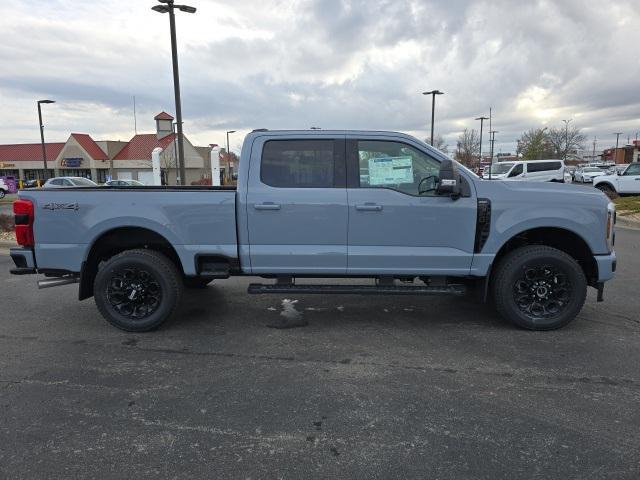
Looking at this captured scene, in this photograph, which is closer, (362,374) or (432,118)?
(362,374)

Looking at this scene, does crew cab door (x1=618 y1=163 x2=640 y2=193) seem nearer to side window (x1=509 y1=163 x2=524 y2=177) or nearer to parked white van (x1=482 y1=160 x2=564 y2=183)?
parked white van (x1=482 y1=160 x2=564 y2=183)

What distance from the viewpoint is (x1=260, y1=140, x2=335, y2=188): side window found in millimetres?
4902

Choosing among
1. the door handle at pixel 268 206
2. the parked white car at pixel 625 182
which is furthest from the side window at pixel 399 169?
the parked white car at pixel 625 182

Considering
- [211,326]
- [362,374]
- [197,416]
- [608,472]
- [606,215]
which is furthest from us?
[211,326]

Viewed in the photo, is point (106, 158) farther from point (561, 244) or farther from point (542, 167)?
point (561, 244)

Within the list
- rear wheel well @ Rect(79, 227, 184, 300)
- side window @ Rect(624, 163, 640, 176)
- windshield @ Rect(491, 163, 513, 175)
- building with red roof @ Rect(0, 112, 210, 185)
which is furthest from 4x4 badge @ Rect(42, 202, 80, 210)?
building with red roof @ Rect(0, 112, 210, 185)

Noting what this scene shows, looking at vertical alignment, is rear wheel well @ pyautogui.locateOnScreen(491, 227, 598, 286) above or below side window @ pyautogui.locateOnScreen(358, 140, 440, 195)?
below

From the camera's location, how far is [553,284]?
16.2 feet

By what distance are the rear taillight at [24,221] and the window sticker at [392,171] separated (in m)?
3.44

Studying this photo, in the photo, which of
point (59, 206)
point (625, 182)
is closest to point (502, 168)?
point (625, 182)

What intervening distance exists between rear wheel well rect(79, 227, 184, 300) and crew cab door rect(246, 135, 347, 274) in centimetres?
101

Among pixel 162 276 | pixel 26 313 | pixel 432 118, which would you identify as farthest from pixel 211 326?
pixel 432 118

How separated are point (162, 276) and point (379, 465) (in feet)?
9.93

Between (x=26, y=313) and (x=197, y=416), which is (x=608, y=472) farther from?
(x=26, y=313)
